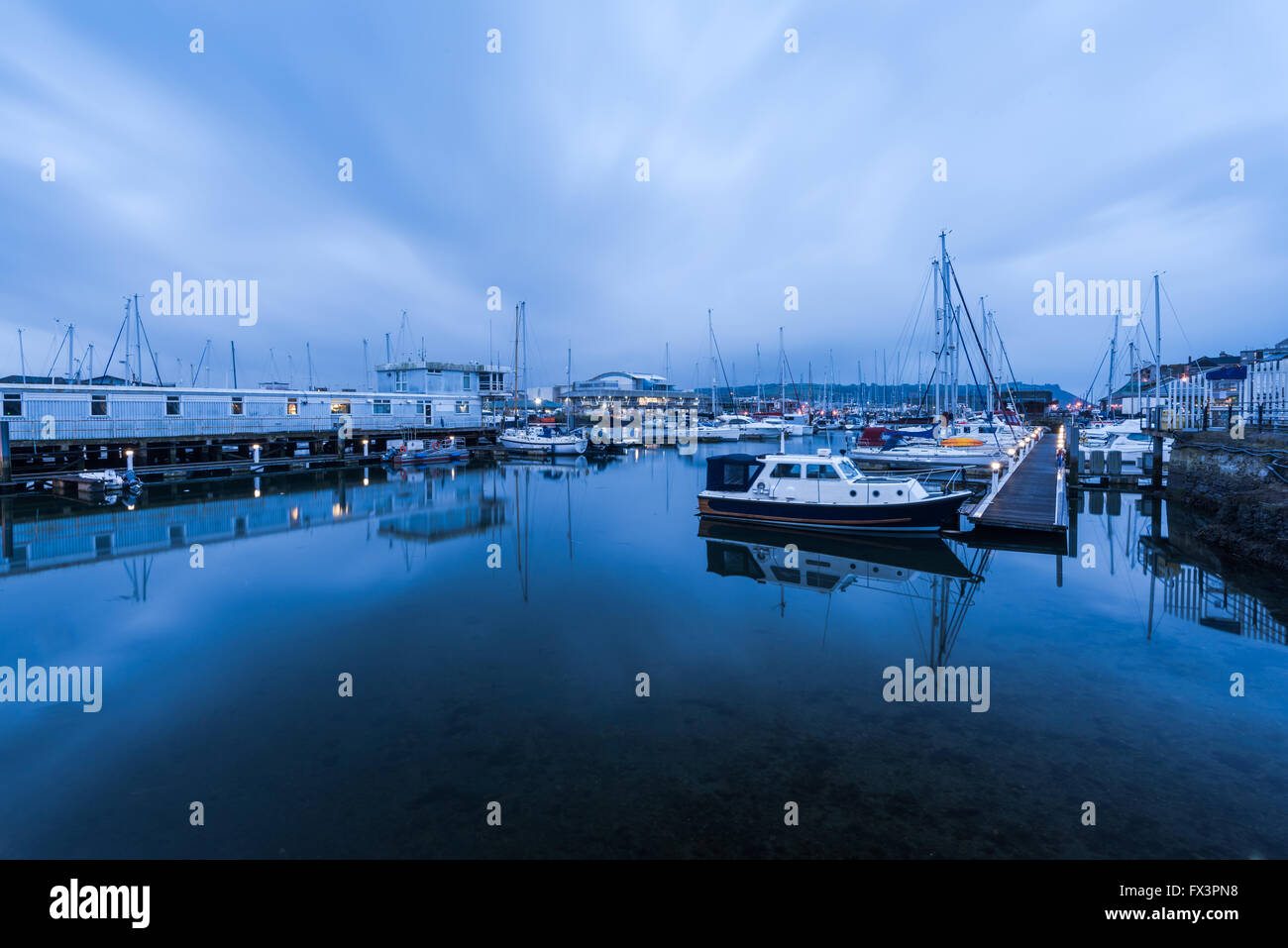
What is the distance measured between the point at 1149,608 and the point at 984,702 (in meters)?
7.73

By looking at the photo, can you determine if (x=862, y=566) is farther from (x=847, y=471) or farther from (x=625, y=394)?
(x=625, y=394)

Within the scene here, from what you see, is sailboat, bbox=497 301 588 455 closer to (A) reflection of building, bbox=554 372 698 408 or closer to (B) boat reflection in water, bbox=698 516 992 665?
(B) boat reflection in water, bbox=698 516 992 665

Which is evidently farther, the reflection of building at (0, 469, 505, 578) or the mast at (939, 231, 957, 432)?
Answer: the mast at (939, 231, 957, 432)

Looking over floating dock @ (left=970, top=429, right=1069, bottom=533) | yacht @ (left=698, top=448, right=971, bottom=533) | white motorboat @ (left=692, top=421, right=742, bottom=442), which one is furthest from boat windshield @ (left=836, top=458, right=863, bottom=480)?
white motorboat @ (left=692, top=421, right=742, bottom=442)

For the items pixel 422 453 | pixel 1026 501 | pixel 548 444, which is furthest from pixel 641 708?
pixel 548 444

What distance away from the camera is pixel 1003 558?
18.6 metres

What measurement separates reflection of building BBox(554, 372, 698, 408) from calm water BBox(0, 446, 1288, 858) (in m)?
97.2

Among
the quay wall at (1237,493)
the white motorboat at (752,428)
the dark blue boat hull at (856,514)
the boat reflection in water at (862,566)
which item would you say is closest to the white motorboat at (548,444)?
the white motorboat at (752,428)

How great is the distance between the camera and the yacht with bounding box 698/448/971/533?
67.2 feet

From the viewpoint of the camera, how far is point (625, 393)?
137 m

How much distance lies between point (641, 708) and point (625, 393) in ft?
427

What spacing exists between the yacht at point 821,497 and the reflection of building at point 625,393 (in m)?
89.6
